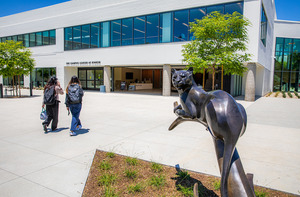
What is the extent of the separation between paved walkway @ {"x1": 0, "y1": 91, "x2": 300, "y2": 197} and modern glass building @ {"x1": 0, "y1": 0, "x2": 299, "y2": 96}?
7.89 m

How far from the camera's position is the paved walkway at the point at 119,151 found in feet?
12.0

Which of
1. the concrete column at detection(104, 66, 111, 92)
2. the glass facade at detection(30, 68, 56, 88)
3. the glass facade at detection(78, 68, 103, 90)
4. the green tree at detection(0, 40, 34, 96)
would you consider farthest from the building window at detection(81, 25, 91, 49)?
the green tree at detection(0, 40, 34, 96)

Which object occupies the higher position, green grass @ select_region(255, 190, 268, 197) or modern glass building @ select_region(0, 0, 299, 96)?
modern glass building @ select_region(0, 0, 299, 96)

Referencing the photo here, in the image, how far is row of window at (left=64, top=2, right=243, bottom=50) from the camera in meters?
18.8

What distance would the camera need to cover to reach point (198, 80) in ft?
97.7

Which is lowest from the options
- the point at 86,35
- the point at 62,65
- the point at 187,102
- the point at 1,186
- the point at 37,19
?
the point at 1,186

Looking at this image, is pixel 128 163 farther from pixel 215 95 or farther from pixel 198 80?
pixel 198 80

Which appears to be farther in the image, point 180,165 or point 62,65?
point 62,65

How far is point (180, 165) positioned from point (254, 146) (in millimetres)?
2539

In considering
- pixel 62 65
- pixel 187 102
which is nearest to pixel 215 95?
pixel 187 102

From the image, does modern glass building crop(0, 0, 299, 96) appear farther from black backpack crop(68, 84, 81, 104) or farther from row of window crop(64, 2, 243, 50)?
black backpack crop(68, 84, 81, 104)

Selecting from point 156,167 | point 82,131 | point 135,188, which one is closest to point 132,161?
point 156,167

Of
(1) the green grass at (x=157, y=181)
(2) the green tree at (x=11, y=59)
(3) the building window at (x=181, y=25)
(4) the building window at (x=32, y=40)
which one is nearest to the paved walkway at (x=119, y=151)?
(1) the green grass at (x=157, y=181)

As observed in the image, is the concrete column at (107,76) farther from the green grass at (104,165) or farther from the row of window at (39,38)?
the green grass at (104,165)
